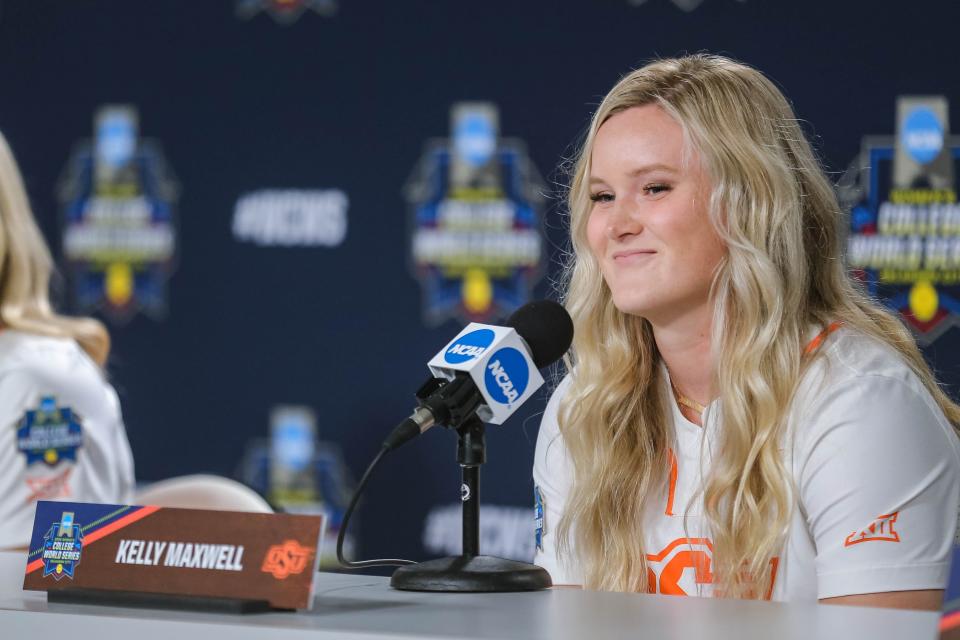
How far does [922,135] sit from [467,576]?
5.95 ft

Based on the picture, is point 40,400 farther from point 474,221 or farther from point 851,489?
point 851,489

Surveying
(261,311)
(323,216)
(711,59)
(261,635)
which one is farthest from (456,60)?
(261,635)

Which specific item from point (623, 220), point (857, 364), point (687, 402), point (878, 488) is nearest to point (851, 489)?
point (878, 488)

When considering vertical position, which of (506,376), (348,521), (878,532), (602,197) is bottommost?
(878,532)

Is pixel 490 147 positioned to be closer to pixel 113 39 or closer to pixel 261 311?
pixel 261 311

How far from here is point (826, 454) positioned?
1366 millimetres

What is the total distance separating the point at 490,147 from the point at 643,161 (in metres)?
1.43

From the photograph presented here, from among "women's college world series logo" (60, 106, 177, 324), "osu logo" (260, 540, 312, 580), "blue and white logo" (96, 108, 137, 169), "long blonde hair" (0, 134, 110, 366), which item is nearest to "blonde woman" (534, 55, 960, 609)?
"osu logo" (260, 540, 312, 580)

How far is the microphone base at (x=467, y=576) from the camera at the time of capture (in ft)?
3.29

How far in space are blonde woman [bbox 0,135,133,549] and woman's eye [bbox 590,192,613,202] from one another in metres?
1.19

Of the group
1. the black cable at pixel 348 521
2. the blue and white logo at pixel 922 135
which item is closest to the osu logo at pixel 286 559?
the black cable at pixel 348 521

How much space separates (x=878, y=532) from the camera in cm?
132

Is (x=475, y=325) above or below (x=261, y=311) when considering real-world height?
above

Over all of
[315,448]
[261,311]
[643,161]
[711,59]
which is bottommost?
[315,448]
